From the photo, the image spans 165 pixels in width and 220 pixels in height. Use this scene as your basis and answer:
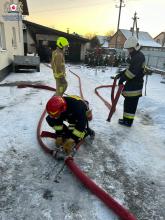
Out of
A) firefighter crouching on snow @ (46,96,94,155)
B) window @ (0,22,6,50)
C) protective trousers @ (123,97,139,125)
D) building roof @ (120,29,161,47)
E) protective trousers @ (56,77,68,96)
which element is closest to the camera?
firefighter crouching on snow @ (46,96,94,155)

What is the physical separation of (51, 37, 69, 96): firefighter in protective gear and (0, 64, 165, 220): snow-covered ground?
1116 mm

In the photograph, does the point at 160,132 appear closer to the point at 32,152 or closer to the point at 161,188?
the point at 161,188

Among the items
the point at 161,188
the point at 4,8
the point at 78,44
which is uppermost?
the point at 4,8

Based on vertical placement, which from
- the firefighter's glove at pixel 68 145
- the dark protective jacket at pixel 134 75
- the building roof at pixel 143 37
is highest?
the building roof at pixel 143 37

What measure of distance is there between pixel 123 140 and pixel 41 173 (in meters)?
1.99

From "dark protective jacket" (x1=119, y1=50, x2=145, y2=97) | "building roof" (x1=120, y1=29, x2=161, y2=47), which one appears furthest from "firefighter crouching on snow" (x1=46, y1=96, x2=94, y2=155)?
"building roof" (x1=120, y1=29, x2=161, y2=47)

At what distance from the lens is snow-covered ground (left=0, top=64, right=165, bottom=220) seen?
2.70 meters

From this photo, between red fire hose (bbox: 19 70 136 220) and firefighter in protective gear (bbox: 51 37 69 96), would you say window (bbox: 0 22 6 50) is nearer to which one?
firefighter in protective gear (bbox: 51 37 69 96)

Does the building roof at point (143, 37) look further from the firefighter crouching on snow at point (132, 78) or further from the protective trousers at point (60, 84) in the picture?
the firefighter crouching on snow at point (132, 78)

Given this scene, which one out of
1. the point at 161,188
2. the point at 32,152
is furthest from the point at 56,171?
the point at 161,188

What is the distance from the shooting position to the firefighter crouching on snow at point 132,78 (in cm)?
508

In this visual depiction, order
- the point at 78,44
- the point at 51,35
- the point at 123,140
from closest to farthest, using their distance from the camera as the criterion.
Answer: the point at 123,140
the point at 51,35
the point at 78,44

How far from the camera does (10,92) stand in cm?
782

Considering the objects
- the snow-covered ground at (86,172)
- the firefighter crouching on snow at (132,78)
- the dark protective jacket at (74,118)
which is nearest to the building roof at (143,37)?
the firefighter crouching on snow at (132,78)
